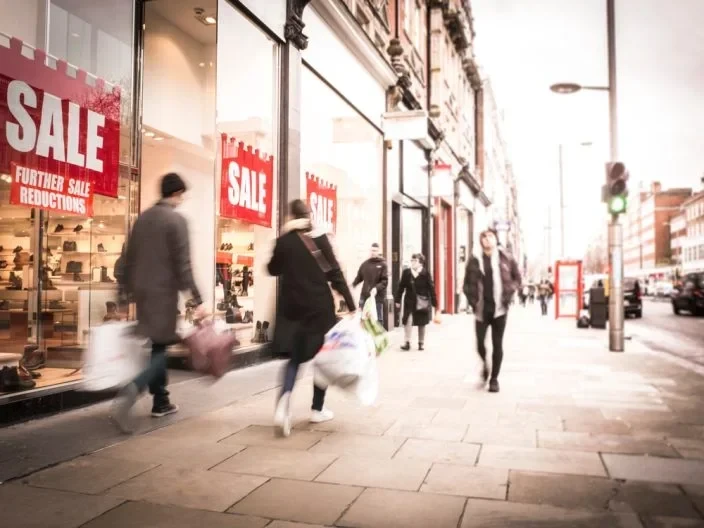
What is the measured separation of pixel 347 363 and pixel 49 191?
320 cm

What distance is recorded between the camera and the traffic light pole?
452 inches

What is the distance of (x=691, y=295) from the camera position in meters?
26.5

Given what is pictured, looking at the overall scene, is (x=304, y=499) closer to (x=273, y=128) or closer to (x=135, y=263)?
(x=135, y=263)

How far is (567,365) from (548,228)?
51401mm

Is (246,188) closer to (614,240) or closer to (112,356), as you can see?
(112,356)

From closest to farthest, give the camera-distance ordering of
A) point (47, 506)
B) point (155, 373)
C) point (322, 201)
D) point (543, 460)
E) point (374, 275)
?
point (47, 506), point (543, 460), point (155, 373), point (374, 275), point (322, 201)

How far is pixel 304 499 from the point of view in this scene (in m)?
3.54

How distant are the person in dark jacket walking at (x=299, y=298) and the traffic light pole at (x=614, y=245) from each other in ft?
26.2

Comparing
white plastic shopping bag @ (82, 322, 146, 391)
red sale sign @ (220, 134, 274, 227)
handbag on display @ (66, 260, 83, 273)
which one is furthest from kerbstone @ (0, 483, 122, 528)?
red sale sign @ (220, 134, 274, 227)

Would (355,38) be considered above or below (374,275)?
above

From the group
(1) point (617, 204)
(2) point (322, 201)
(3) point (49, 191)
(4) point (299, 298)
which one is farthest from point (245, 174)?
(1) point (617, 204)

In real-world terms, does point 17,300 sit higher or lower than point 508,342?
higher

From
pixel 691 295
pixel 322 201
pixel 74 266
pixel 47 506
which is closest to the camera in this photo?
pixel 47 506

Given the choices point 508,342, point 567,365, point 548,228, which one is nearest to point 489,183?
point 548,228
